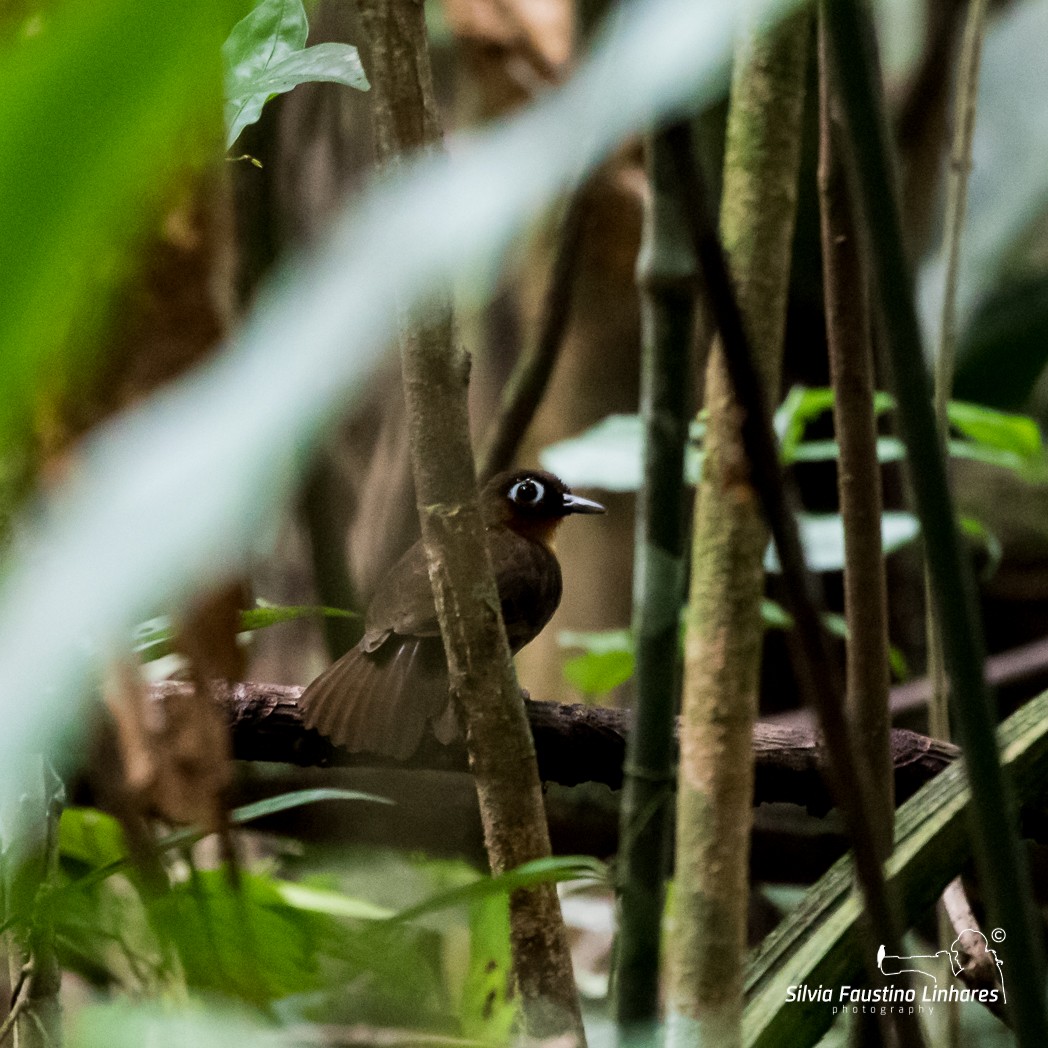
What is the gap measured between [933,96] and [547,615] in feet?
8.59

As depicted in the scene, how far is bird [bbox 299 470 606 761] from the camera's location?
4.90ft

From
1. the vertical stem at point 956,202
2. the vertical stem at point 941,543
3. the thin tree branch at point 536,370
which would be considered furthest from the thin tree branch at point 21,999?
the thin tree branch at point 536,370

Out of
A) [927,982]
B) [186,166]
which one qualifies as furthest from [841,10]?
[927,982]

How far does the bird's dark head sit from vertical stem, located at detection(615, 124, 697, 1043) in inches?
67.1

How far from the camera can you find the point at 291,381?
0.22 meters

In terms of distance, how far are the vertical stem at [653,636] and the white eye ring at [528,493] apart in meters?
1.72

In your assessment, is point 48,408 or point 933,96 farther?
point 933,96

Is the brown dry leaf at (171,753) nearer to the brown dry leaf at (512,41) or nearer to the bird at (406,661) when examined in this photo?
the bird at (406,661)

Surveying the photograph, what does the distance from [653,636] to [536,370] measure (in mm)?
2239

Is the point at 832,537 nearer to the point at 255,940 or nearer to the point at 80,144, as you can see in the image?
the point at 255,940

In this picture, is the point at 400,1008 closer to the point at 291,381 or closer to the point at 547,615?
the point at 291,381

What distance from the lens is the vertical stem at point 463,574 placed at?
2.45 ft

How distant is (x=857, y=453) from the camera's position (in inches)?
33.1

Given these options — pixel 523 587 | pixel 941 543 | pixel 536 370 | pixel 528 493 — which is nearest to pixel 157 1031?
pixel 941 543
